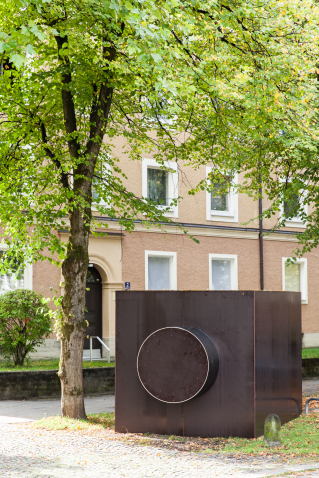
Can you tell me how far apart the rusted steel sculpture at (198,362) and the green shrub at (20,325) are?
19.9ft

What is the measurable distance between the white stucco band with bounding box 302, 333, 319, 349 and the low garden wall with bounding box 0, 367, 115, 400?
12.6 metres

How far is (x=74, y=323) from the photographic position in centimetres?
961

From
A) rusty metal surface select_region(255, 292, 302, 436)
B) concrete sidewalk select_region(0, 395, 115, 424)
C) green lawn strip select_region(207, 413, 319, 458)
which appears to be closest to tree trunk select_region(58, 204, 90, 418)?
concrete sidewalk select_region(0, 395, 115, 424)

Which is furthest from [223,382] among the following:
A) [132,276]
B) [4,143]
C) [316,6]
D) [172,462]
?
[132,276]

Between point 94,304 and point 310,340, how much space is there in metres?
9.46

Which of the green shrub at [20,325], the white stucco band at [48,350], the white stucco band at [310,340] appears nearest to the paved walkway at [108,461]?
the green shrub at [20,325]

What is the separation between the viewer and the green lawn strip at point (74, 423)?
8.93 metres

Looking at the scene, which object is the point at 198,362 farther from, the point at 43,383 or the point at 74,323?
the point at 43,383

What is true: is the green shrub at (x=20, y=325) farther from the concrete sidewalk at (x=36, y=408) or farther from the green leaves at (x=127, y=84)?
the green leaves at (x=127, y=84)

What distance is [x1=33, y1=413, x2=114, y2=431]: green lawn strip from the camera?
893cm

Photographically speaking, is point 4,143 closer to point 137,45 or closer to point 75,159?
point 75,159

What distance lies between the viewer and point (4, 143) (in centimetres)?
1001

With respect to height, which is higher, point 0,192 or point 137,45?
point 137,45

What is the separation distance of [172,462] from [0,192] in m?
5.38
